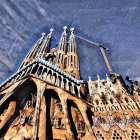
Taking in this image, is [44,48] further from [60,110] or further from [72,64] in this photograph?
[60,110]

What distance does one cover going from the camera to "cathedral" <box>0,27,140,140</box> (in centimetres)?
1570

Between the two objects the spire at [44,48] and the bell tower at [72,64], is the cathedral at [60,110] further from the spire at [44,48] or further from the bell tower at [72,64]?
the spire at [44,48]

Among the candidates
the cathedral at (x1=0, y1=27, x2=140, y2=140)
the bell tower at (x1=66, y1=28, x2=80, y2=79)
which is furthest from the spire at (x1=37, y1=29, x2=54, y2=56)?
the cathedral at (x1=0, y1=27, x2=140, y2=140)

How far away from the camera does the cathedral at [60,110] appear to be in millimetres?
15695

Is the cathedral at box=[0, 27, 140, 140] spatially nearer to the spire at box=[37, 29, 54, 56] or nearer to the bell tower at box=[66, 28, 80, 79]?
the bell tower at box=[66, 28, 80, 79]

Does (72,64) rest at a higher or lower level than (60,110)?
higher

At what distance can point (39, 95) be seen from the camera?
16625 mm

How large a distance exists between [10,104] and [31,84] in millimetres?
3788

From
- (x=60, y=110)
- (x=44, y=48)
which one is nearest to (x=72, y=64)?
(x=44, y=48)

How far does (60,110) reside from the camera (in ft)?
62.2

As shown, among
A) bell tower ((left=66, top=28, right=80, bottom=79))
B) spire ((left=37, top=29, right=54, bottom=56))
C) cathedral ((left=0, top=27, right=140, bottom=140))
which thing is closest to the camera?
cathedral ((left=0, top=27, right=140, bottom=140))

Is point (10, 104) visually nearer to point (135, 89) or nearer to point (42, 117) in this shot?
point (42, 117)

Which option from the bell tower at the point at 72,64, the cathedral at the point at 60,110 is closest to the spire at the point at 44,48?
the bell tower at the point at 72,64

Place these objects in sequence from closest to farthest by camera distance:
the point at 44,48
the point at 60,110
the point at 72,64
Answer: the point at 60,110
the point at 72,64
the point at 44,48
